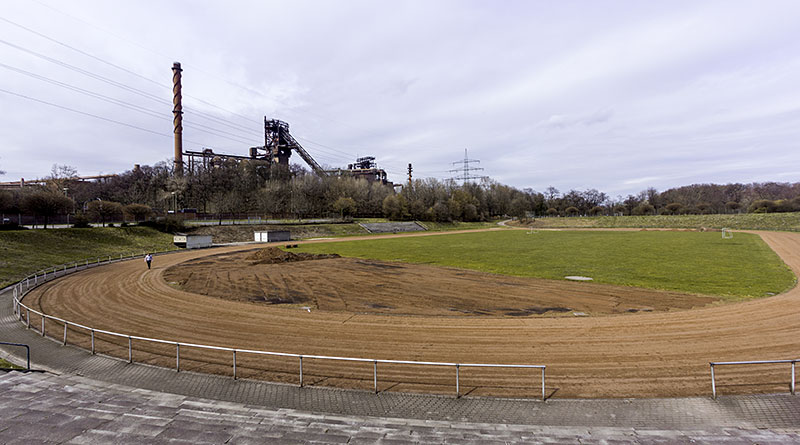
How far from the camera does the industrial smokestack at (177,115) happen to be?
243 ft

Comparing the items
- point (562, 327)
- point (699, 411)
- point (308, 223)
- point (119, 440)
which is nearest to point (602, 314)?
point (562, 327)

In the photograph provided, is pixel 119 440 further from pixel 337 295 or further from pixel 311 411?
pixel 337 295

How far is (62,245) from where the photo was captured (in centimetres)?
4031

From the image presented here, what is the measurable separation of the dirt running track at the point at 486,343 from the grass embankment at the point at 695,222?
8514 centimetres

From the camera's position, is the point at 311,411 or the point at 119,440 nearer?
the point at 119,440

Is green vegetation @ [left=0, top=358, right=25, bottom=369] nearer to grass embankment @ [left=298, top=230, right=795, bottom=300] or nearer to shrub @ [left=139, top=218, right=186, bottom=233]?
grass embankment @ [left=298, top=230, right=795, bottom=300]

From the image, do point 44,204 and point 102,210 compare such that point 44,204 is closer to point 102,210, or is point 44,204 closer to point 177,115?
point 102,210

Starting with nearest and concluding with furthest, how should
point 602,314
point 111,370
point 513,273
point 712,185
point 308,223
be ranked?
point 111,370 → point 602,314 → point 513,273 → point 308,223 → point 712,185

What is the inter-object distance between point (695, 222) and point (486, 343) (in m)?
109

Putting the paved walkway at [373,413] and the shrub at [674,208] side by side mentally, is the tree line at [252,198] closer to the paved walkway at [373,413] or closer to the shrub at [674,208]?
the shrub at [674,208]

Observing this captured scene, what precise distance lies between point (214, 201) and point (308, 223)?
78.5 ft

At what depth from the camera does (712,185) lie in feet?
576

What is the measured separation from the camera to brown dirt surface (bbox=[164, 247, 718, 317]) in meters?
18.5

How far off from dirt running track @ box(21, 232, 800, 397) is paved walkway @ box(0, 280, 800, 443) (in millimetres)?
774
